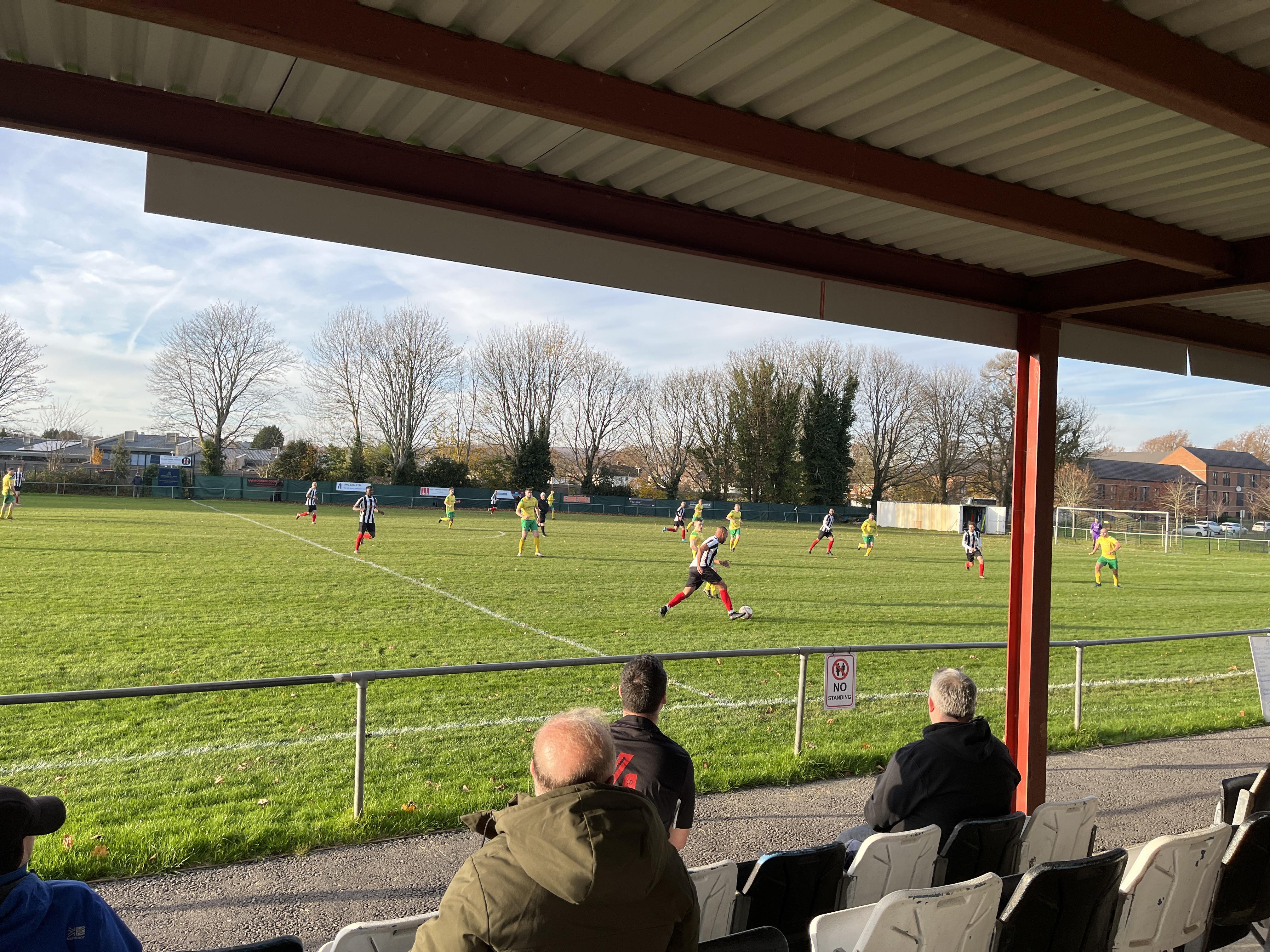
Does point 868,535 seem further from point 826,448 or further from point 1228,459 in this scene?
→ point 1228,459

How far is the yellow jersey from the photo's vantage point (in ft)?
73.6

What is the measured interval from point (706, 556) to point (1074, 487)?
5204 cm

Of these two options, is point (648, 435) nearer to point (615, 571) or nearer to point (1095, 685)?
point (615, 571)

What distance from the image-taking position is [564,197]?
3.97 m

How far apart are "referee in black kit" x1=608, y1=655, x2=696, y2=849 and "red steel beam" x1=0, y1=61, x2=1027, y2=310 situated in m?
1.97

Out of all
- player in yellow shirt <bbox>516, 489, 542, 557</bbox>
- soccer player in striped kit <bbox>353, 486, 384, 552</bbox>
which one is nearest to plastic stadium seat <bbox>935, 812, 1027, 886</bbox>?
player in yellow shirt <bbox>516, 489, 542, 557</bbox>

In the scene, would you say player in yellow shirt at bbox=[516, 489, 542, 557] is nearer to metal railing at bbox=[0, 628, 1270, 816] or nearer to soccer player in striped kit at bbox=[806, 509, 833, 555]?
soccer player in striped kit at bbox=[806, 509, 833, 555]

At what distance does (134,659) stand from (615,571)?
40.9 feet

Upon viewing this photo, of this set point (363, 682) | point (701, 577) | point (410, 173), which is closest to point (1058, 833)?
point (363, 682)

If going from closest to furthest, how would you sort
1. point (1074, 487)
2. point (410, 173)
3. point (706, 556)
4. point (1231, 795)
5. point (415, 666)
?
point (410, 173) < point (1231, 795) < point (415, 666) < point (706, 556) < point (1074, 487)

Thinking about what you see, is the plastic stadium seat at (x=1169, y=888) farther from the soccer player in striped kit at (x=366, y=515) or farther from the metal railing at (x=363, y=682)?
the soccer player in striped kit at (x=366, y=515)

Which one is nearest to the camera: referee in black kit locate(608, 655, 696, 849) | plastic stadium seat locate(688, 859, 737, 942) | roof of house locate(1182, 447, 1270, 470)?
plastic stadium seat locate(688, 859, 737, 942)

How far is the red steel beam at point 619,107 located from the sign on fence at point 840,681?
321 cm

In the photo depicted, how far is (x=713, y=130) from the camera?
308 centimetres
